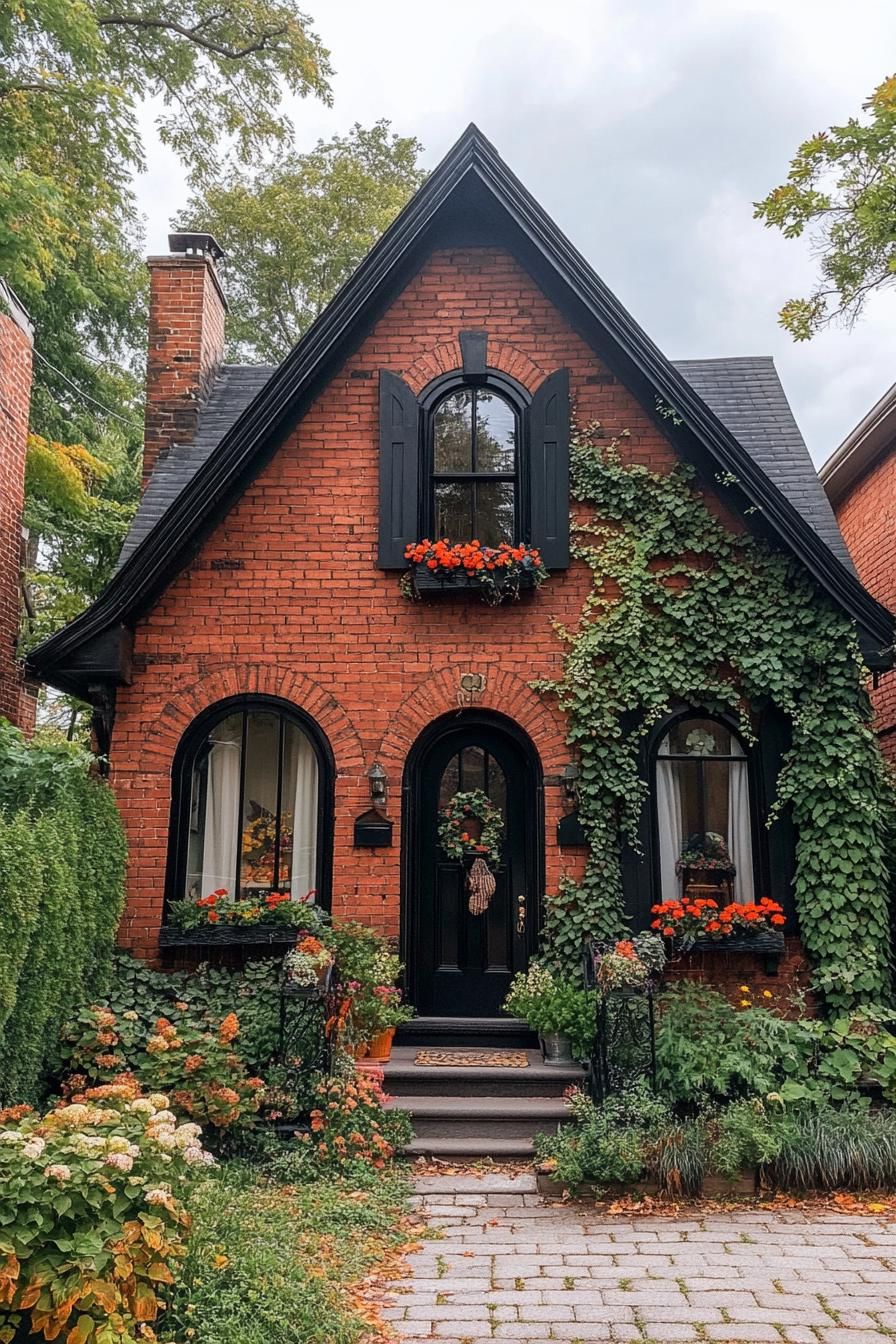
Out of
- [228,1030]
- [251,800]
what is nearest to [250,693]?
[251,800]

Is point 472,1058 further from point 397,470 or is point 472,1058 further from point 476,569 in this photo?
point 397,470

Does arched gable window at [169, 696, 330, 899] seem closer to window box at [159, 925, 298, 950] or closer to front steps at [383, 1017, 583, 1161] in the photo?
window box at [159, 925, 298, 950]

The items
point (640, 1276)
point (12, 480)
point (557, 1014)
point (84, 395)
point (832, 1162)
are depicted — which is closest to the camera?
point (640, 1276)

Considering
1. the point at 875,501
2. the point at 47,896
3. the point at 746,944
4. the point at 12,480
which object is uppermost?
the point at 875,501

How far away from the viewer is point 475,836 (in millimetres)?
8438

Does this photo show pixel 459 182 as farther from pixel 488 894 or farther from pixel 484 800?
pixel 488 894

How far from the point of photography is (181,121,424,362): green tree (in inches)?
821

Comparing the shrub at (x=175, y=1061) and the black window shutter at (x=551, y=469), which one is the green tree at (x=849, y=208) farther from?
the shrub at (x=175, y=1061)

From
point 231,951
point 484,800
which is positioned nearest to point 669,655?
point 484,800

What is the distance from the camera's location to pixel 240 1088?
6402 millimetres

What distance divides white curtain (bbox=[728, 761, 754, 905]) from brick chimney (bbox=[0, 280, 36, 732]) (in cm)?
698

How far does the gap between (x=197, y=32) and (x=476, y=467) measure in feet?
36.8

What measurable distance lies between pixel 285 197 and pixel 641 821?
17.0 meters

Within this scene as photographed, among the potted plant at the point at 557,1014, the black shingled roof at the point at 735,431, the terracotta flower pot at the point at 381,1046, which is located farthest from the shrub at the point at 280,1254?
the black shingled roof at the point at 735,431
